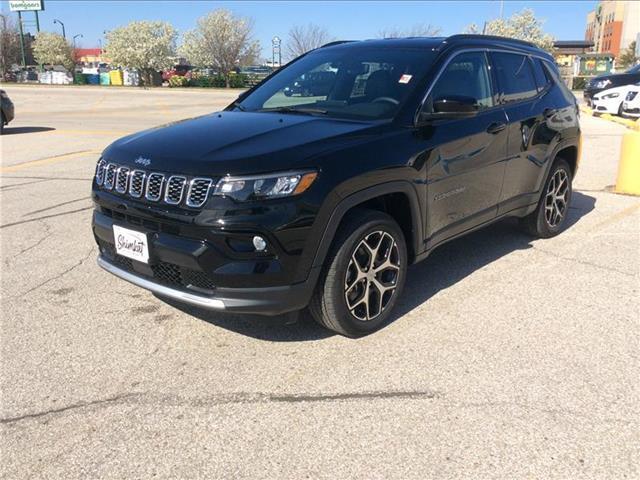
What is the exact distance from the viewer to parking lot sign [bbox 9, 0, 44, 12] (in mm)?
71125

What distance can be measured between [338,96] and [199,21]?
62.1 meters

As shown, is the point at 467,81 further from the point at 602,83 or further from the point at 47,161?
the point at 602,83

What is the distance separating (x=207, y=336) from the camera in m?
3.68

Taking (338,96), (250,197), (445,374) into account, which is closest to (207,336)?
(250,197)

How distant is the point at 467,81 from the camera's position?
4.30 m

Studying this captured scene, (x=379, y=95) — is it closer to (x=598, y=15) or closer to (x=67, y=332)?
(x=67, y=332)

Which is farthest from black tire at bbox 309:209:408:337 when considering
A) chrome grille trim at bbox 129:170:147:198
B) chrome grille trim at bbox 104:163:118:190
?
chrome grille trim at bbox 104:163:118:190

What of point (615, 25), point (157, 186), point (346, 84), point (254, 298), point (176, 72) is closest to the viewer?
point (254, 298)

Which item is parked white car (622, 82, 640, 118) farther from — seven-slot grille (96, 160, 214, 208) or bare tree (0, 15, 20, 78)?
bare tree (0, 15, 20, 78)

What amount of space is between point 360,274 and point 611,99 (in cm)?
1796

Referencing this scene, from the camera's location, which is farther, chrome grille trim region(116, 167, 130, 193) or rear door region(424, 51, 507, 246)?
rear door region(424, 51, 507, 246)

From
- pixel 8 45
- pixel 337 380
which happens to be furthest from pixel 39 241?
pixel 8 45

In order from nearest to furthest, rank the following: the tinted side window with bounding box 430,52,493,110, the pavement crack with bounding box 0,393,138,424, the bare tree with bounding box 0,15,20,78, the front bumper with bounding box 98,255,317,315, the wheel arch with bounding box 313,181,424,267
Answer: the pavement crack with bounding box 0,393,138,424 → the front bumper with bounding box 98,255,317,315 → the wheel arch with bounding box 313,181,424,267 → the tinted side window with bounding box 430,52,493,110 → the bare tree with bounding box 0,15,20,78

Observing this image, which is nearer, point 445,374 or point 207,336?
point 445,374
